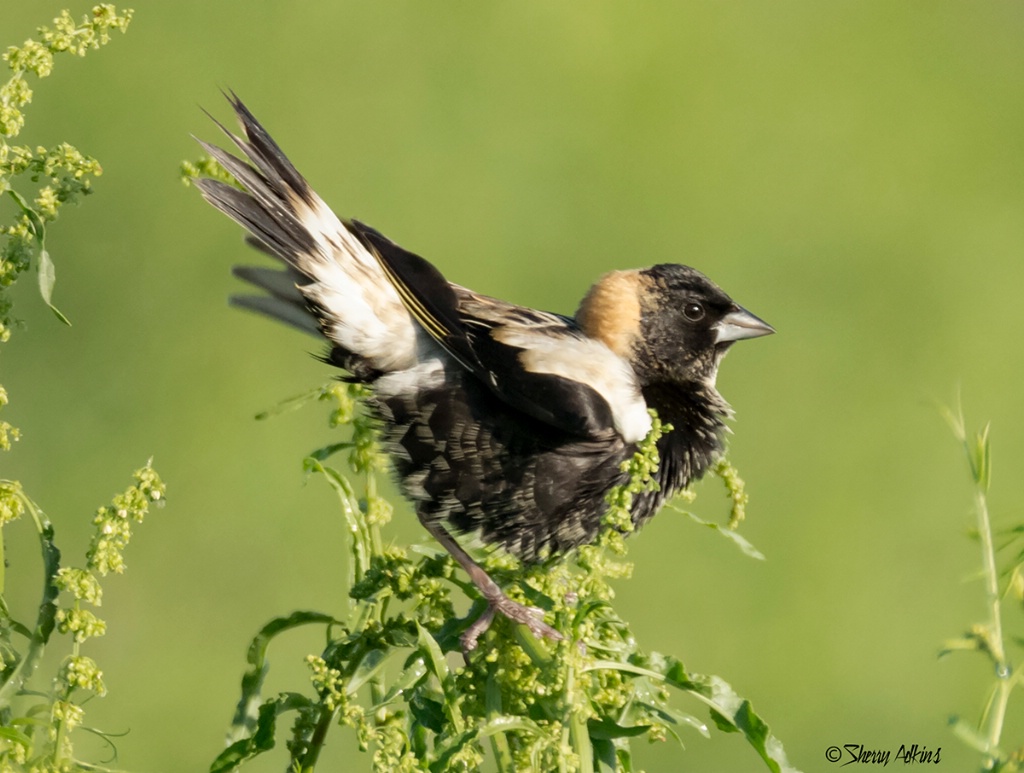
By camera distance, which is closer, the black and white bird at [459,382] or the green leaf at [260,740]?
the green leaf at [260,740]

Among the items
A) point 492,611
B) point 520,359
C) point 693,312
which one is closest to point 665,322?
point 693,312

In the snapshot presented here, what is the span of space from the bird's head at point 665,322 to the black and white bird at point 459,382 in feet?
0.31

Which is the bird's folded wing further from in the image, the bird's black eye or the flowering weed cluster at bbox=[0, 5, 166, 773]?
the flowering weed cluster at bbox=[0, 5, 166, 773]

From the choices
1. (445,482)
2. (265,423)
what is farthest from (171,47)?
(445,482)

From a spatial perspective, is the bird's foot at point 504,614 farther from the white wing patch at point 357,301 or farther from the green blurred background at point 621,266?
the green blurred background at point 621,266

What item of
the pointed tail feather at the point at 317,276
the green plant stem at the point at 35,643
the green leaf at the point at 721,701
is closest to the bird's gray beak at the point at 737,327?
the pointed tail feather at the point at 317,276

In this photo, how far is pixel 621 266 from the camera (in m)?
6.21

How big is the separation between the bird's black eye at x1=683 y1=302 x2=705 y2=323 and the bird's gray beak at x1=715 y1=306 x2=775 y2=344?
5 centimetres

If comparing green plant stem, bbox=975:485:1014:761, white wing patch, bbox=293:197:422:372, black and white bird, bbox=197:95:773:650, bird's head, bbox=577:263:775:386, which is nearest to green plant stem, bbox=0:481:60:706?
green plant stem, bbox=975:485:1014:761

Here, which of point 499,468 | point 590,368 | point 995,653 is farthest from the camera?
point 590,368

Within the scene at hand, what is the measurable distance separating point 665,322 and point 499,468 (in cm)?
54

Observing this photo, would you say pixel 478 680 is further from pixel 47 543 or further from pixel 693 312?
pixel 693 312

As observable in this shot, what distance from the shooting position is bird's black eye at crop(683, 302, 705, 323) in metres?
2.93

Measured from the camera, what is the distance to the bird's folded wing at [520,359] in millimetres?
2555
